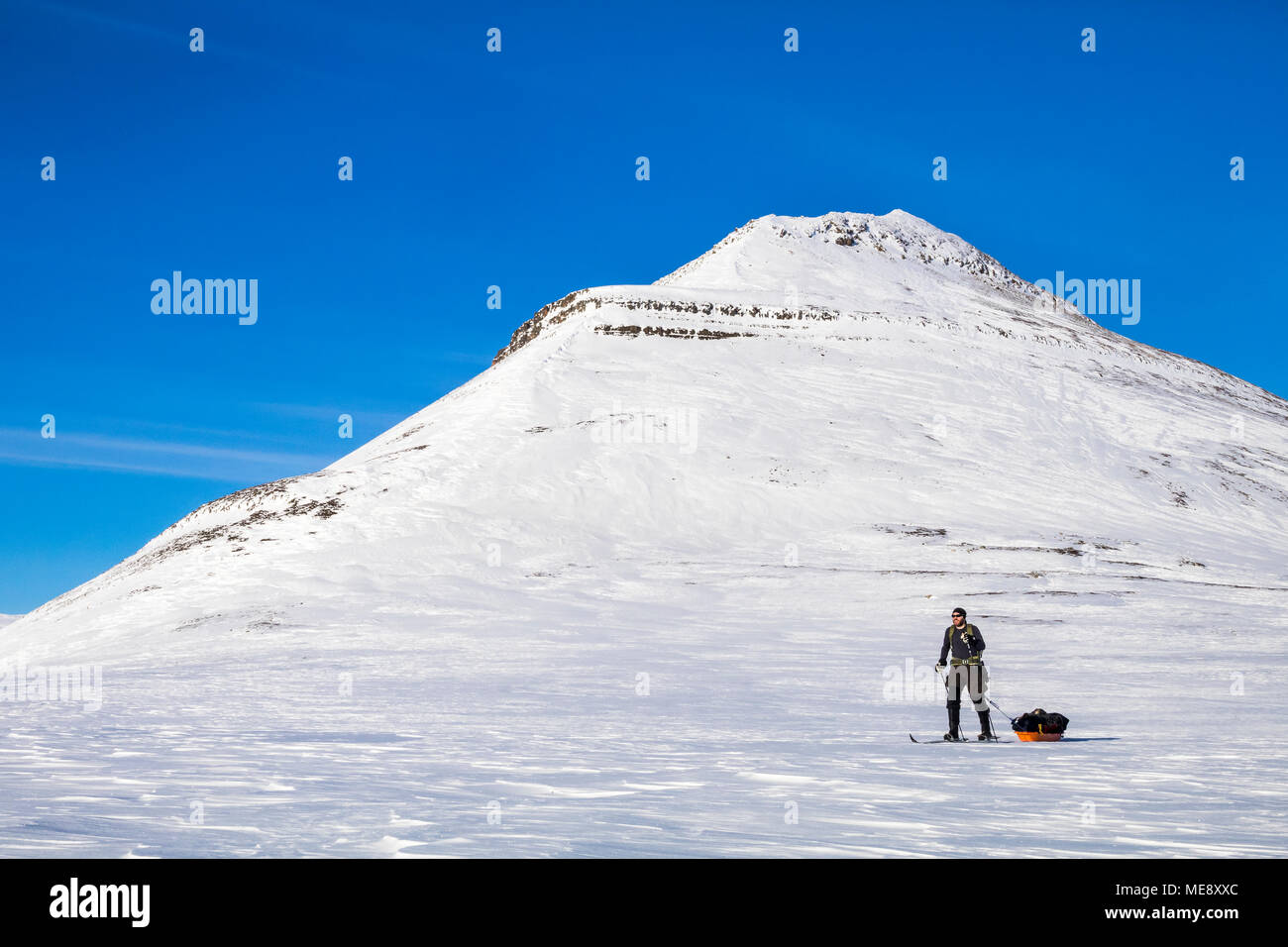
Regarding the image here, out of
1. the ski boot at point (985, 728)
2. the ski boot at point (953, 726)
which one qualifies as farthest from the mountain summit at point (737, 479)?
the ski boot at point (985, 728)

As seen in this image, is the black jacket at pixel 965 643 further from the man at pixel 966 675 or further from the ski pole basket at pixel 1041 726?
the ski pole basket at pixel 1041 726

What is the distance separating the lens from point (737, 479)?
2835 inches

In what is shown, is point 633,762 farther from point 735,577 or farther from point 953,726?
point 735,577

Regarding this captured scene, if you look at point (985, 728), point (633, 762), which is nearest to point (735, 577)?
point (985, 728)

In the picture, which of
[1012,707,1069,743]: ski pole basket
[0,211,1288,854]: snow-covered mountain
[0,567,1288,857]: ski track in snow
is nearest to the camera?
[0,567,1288,857]: ski track in snow

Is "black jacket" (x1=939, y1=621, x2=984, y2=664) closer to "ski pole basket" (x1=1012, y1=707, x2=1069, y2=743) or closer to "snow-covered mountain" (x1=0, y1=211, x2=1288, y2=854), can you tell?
"ski pole basket" (x1=1012, y1=707, x2=1069, y2=743)

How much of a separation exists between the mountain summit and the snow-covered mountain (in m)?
0.38

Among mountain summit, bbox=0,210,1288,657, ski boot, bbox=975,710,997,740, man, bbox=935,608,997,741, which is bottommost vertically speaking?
ski boot, bbox=975,710,997,740

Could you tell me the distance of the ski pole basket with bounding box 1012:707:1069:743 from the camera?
17.5 meters

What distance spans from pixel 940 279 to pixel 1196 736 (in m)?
129

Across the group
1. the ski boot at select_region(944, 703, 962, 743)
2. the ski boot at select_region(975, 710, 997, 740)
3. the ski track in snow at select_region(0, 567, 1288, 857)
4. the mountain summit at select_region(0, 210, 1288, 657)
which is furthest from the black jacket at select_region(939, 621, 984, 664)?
the mountain summit at select_region(0, 210, 1288, 657)

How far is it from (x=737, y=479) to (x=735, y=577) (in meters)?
Result: 20.4

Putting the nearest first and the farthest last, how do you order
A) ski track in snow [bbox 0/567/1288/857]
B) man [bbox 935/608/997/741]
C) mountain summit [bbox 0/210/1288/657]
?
ski track in snow [bbox 0/567/1288/857]
man [bbox 935/608/997/741]
mountain summit [bbox 0/210/1288/657]
